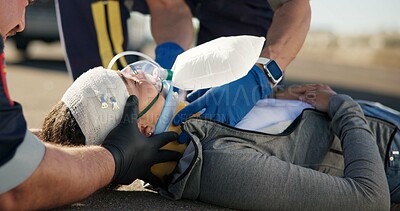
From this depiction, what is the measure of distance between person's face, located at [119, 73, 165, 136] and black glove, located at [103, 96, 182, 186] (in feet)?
0.24

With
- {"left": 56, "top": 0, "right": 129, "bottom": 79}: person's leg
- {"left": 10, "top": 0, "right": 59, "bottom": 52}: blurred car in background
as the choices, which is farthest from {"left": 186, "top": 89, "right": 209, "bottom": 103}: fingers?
{"left": 10, "top": 0, "right": 59, "bottom": 52}: blurred car in background

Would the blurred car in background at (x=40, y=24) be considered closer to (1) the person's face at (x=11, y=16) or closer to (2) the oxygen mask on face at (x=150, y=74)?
(2) the oxygen mask on face at (x=150, y=74)

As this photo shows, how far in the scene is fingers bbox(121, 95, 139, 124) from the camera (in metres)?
2.55

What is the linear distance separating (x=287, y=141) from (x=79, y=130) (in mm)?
989

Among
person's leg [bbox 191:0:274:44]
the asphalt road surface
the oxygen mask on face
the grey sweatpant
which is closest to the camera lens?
the grey sweatpant

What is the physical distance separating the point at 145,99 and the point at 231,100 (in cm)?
44

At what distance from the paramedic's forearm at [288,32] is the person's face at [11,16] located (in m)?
1.28

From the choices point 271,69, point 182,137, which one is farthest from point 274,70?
point 182,137

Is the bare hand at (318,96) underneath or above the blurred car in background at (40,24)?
above

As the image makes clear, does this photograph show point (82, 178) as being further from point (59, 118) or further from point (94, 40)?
point (94, 40)

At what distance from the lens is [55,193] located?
2.20 meters

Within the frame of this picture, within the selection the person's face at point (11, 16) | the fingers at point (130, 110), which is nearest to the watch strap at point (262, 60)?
the fingers at point (130, 110)

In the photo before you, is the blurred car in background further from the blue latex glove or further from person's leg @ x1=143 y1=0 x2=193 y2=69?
the blue latex glove

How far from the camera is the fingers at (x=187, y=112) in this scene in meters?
2.79
